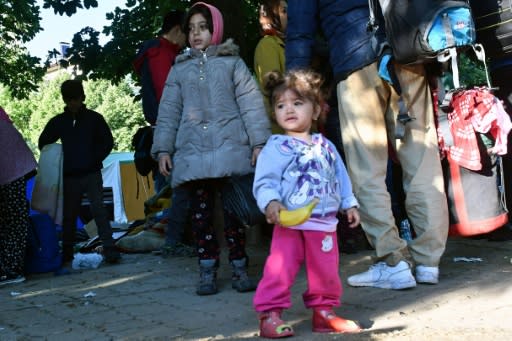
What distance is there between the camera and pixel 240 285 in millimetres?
5176

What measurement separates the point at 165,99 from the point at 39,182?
8.20 feet

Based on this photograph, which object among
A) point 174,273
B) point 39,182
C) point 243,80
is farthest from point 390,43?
point 39,182

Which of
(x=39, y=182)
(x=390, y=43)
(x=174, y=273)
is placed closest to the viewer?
(x=390, y=43)

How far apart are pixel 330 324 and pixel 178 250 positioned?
3.70 meters

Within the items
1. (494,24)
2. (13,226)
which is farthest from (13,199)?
(494,24)

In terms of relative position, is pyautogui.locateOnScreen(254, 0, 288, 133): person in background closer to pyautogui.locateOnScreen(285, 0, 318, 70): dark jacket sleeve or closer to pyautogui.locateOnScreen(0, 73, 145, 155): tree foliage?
pyautogui.locateOnScreen(285, 0, 318, 70): dark jacket sleeve

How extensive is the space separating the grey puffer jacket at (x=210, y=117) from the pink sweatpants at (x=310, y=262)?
1.28 m

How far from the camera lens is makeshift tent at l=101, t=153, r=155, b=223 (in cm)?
2127

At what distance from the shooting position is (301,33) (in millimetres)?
5109

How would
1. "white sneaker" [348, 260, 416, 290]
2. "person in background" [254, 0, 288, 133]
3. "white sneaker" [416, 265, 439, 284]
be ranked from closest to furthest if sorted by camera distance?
"white sneaker" [348, 260, 416, 290], "white sneaker" [416, 265, 439, 284], "person in background" [254, 0, 288, 133]

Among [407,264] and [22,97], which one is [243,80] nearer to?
[407,264]

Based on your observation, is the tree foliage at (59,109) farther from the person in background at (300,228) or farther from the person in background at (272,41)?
the person in background at (300,228)

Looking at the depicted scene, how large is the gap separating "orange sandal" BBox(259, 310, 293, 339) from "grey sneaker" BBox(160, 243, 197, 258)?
344 centimetres

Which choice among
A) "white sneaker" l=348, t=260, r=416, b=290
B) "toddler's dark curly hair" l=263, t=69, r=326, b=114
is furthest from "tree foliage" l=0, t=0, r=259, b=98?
"toddler's dark curly hair" l=263, t=69, r=326, b=114
